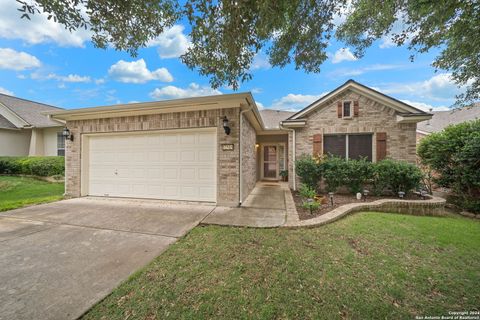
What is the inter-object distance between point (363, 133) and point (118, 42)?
8953 millimetres

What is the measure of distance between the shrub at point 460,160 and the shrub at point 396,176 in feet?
4.36

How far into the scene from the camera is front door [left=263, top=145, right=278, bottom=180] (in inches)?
474

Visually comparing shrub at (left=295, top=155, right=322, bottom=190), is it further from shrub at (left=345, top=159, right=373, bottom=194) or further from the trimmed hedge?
the trimmed hedge

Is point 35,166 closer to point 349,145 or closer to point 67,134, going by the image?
point 67,134

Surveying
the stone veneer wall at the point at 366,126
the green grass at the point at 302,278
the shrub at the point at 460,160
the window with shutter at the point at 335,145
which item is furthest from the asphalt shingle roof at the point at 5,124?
the shrub at the point at 460,160

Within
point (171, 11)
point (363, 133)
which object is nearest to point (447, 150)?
point (363, 133)

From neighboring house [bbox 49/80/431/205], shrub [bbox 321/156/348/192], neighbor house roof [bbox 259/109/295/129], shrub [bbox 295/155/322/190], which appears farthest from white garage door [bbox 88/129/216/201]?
neighbor house roof [bbox 259/109/295/129]

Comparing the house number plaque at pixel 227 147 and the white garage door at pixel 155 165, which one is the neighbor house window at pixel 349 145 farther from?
the white garage door at pixel 155 165

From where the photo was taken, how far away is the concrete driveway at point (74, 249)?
6.48ft

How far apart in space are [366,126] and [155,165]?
8629 mm

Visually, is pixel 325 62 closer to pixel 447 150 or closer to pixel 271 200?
pixel 271 200

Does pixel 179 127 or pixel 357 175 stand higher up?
pixel 179 127

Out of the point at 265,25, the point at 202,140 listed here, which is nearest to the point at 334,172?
the point at 202,140

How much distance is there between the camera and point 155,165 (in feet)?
20.6
